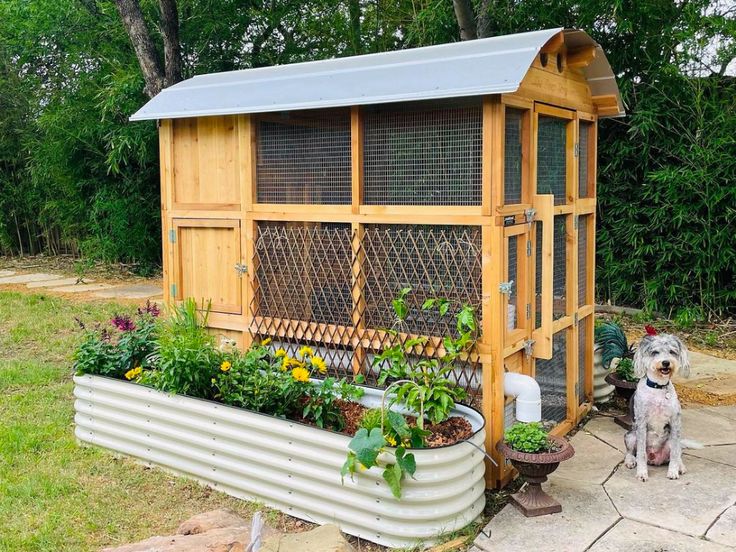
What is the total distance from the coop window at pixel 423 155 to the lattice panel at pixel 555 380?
1085 mm

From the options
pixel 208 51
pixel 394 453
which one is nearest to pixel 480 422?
pixel 394 453

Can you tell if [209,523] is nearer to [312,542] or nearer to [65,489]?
[312,542]

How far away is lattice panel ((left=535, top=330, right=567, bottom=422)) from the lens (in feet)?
12.1

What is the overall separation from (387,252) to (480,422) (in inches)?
35.9

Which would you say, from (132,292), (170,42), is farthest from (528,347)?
(132,292)

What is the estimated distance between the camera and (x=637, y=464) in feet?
10.6

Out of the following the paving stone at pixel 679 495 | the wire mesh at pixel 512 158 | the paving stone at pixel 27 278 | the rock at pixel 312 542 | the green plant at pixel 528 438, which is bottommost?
the paving stone at pixel 679 495

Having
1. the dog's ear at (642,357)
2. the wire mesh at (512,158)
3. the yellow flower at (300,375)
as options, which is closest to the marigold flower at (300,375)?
the yellow flower at (300,375)

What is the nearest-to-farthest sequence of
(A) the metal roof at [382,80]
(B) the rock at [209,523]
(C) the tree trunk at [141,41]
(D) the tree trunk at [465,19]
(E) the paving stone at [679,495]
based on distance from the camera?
1. (B) the rock at [209,523]
2. (E) the paving stone at [679,495]
3. (A) the metal roof at [382,80]
4. (D) the tree trunk at [465,19]
5. (C) the tree trunk at [141,41]

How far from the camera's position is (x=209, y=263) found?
4031mm

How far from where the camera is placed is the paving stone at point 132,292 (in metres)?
8.25

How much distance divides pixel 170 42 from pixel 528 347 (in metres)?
5.53

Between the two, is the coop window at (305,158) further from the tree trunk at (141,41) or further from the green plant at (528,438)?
the tree trunk at (141,41)

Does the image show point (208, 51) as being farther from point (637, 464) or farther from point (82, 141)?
point (637, 464)
